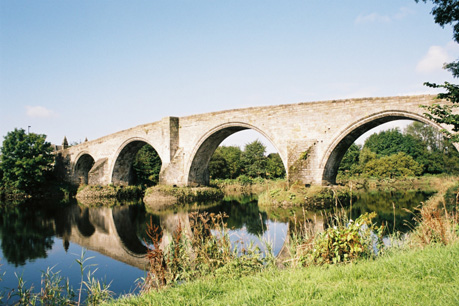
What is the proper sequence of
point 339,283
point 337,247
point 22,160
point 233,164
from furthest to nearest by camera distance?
point 233,164 < point 22,160 < point 337,247 < point 339,283

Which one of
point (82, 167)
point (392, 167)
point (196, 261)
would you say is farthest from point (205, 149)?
point (392, 167)

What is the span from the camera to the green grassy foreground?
112 inches

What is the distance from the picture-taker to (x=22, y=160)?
23969 millimetres

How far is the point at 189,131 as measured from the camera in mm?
19562

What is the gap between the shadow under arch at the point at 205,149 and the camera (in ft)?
58.4

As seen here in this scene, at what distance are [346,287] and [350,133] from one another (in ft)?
37.5

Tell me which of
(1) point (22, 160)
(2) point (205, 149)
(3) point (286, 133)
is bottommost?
(1) point (22, 160)

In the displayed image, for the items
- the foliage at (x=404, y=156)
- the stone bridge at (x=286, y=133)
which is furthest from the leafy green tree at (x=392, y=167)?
the stone bridge at (x=286, y=133)

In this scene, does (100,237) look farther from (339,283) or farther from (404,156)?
(404,156)

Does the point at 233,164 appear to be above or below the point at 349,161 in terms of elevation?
above

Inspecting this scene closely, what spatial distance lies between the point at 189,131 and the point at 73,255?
12.5 meters

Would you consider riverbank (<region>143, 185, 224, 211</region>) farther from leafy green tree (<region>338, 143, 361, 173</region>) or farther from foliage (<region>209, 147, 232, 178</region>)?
leafy green tree (<region>338, 143, 361, 173</region>)

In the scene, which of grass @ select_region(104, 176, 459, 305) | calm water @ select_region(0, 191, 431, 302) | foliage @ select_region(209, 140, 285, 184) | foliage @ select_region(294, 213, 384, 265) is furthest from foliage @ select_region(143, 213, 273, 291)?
foliage @ select_region(209, 140, 285, 184)

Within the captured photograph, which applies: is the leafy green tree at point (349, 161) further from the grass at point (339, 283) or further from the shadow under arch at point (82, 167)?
the grass at point (339, 283)
